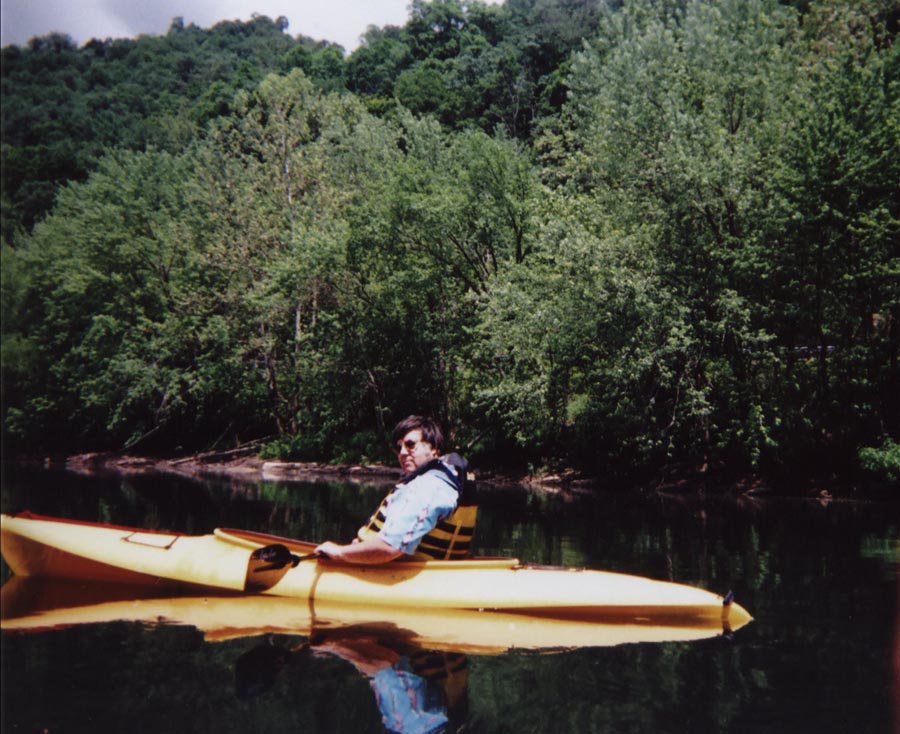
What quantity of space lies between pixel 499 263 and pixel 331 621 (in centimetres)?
1383

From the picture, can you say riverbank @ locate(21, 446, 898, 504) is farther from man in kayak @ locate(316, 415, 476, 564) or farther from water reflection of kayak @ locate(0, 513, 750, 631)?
man in kayak @ locate(316, 415, 476, 564)

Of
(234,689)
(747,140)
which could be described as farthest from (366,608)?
(747,140)

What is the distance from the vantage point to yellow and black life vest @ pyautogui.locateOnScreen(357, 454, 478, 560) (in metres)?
5.29

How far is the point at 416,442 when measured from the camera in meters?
5.41

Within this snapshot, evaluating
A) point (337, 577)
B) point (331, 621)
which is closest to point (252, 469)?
point (337, 577)

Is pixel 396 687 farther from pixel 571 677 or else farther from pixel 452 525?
pixel 452 525

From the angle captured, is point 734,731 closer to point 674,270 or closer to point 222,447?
point 674,270

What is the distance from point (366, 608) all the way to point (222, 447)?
18.0 meters

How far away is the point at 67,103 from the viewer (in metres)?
16.0

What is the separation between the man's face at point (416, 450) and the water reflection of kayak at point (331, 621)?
2.94 ft

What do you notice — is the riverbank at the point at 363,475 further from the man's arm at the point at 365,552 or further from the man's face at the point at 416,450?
the man's arm at the point at 365,552

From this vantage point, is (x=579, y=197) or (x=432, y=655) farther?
(x=579, y=197)

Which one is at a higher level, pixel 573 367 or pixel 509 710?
pixel 573 367

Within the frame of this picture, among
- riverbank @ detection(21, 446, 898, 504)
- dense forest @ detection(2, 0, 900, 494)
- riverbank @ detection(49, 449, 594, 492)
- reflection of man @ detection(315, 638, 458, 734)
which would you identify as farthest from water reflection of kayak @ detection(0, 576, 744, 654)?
riverbank @ detection(49, 449, 594, 492)
